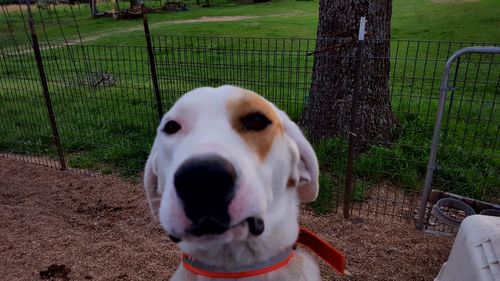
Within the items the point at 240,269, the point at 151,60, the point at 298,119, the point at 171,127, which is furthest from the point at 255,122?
the point at 298,119

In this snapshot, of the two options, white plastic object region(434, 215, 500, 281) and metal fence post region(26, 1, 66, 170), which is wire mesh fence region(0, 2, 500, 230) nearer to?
metal fence post region(26, 1, 66, 170)

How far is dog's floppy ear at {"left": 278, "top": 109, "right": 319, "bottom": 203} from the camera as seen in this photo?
2.04 meters

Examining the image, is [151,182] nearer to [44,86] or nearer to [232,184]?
[232,184]

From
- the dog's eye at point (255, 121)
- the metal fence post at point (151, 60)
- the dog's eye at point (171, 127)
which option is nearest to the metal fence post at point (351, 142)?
the metal fence post at point (151, 60)

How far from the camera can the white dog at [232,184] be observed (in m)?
1.44

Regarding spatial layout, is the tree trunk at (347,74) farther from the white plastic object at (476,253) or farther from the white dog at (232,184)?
the white dog at (232,184)

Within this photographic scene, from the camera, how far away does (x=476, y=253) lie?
2.53 meters

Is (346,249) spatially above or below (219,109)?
below

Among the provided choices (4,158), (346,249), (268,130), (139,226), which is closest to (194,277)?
(268,130)

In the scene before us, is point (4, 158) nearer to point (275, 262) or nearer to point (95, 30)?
point (275, 262)

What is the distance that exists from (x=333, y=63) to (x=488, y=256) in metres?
3.13

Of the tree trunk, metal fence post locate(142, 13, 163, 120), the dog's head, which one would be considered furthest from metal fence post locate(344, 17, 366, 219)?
metal fence post locate(142, 13, 163, 120)

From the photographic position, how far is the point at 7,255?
13.3 feet

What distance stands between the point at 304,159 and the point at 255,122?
41cm
